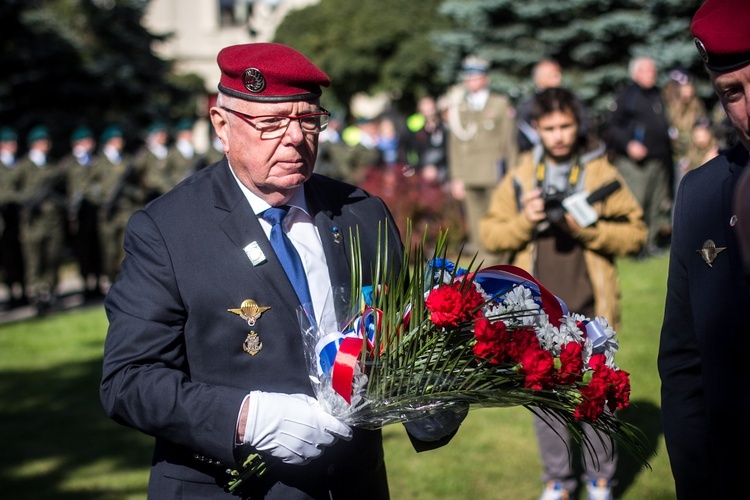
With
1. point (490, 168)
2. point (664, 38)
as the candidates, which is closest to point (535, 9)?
point (664, 38)

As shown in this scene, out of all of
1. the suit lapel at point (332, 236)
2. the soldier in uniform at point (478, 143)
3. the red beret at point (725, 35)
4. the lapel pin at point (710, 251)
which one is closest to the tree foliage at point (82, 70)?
the soldier in uniform at point (478, 143)

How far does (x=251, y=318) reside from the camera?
2.77 meters

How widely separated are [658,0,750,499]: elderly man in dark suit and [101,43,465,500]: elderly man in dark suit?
645 millimetres

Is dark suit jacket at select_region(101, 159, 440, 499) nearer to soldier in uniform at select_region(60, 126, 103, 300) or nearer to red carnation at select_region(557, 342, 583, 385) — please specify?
red carnation at select_region(557, 342, 583, 385)

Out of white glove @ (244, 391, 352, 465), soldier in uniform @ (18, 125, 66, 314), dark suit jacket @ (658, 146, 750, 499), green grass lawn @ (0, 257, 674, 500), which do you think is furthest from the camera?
soldier in uniform @ (18, 125, 66, 314)

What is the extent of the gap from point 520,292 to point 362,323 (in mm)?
441

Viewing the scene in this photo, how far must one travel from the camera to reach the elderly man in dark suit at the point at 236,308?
8.48ft

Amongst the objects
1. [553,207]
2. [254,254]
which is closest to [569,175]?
[553,207]

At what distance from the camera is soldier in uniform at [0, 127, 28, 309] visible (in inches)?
513

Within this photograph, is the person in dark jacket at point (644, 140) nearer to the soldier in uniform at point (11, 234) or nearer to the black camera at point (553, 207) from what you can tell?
the black camera at point (553, 207)

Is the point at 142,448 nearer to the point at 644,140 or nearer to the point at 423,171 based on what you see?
the point at 644,140

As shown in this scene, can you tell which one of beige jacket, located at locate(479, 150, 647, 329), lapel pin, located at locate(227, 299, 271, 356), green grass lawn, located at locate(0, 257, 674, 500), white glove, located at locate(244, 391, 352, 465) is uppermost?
lapel pin, located at locate(227, 299, 271, 356)

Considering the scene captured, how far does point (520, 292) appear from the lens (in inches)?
104

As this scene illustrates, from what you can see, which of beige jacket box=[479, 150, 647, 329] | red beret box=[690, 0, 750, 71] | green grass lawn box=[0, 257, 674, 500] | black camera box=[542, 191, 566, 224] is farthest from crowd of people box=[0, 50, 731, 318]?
red beret box=[690, 0, 750, 71]
